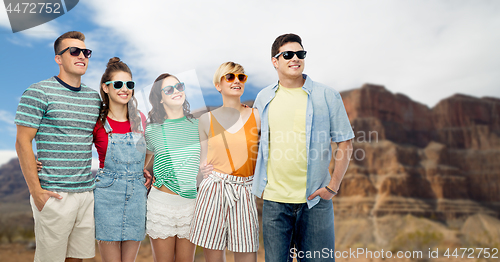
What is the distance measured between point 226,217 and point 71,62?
2.08 m

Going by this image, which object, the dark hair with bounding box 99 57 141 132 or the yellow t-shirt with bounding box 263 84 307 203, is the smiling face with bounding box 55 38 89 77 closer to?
the dark hair with bounding box 99 57 141 132

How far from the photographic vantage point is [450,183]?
17766 mm

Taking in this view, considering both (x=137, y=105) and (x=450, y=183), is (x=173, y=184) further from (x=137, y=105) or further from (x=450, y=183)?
(x=450, y=183)

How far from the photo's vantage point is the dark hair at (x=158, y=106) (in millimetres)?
3168

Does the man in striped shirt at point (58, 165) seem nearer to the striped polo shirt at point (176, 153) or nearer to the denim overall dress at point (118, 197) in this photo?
the denim overall dress at point (118, 197)

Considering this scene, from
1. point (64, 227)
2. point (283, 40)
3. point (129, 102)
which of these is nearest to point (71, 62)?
point (129, 102)

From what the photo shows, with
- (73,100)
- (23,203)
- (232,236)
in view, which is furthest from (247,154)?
(23,203)

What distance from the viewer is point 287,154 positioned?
2.75 m

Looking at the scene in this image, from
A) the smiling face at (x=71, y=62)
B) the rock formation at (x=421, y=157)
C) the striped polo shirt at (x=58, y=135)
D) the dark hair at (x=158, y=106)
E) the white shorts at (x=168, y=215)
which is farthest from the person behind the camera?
the rock formation at (x=421, y=157)

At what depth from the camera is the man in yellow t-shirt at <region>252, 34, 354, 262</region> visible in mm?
2723

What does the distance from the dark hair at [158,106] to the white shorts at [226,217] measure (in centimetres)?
83

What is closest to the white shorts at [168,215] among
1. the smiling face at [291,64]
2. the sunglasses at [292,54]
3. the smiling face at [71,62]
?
the smiling face at [71,62]

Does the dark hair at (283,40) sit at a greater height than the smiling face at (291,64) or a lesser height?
greater

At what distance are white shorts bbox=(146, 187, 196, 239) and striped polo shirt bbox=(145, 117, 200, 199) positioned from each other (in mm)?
80
